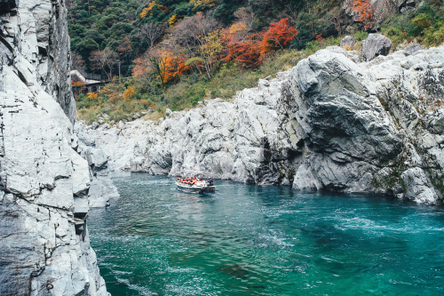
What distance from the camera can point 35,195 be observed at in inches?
252

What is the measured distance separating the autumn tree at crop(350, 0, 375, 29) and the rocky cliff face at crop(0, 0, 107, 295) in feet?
141

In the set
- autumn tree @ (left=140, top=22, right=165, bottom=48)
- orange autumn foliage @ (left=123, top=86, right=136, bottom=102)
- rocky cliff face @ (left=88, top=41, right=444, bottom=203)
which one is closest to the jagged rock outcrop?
rocky cliff face @ (left=88, top=41, right=444, bottom=203)

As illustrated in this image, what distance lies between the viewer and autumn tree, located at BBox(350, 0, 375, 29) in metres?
41.1

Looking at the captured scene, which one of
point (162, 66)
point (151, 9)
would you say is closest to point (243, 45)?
point (162, 66)

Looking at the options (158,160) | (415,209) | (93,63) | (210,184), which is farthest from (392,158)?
(93,63)

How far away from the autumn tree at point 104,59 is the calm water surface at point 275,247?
59762 millimetres

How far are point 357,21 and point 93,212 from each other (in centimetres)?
4035

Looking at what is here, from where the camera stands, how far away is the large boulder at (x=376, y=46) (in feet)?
103

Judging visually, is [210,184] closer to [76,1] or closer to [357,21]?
[357,21]

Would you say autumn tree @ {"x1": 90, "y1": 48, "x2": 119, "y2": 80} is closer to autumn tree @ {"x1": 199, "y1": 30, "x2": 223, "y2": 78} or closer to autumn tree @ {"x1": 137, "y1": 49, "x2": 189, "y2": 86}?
autumn tree @ {"x1": 137, "y1": 49, "x2": 189, "y2": 86}

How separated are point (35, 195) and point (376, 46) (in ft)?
109

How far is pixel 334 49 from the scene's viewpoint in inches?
1328

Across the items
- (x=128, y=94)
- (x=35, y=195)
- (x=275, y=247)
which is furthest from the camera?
(x=128, y=94)

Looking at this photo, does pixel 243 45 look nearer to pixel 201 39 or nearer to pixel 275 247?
pixel 201 39
